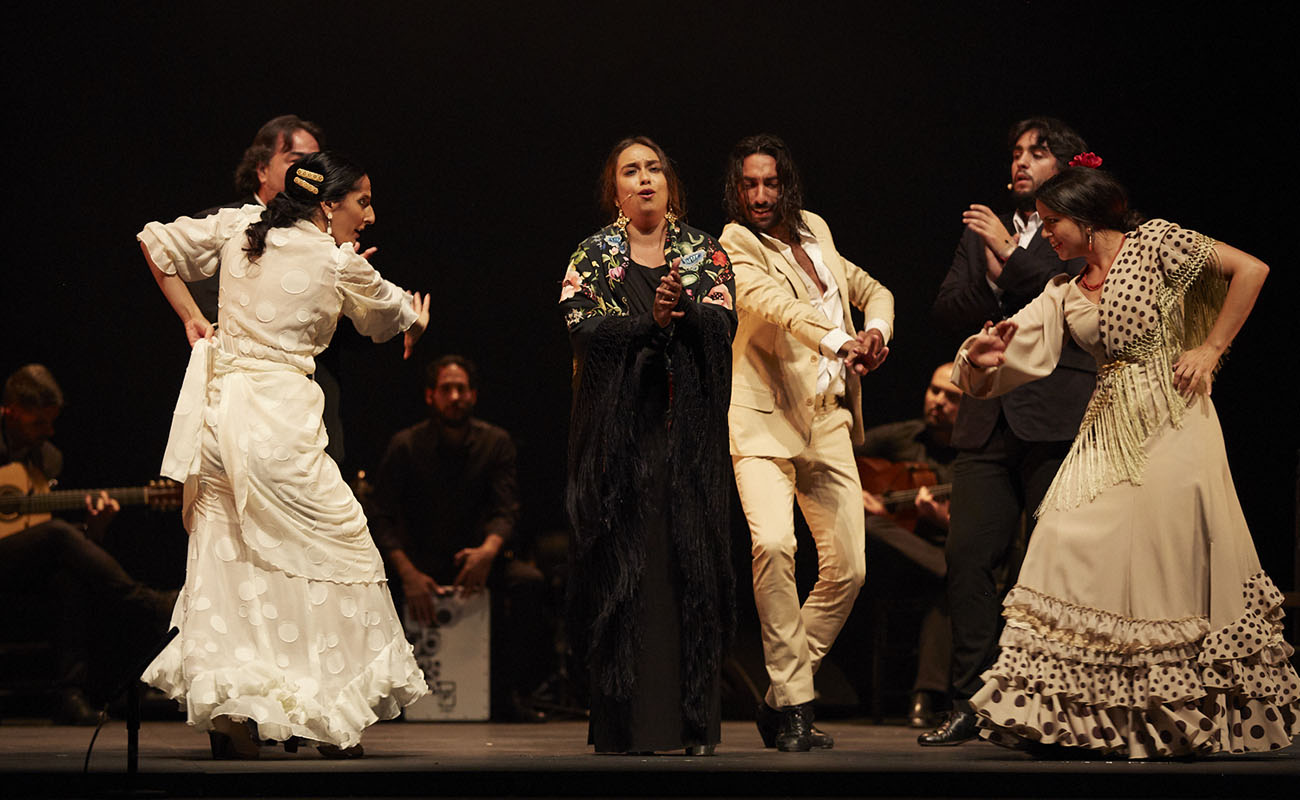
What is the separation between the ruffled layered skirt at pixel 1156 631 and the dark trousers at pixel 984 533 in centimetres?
71

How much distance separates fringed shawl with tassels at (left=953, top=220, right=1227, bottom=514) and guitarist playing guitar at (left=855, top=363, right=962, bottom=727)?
165cm

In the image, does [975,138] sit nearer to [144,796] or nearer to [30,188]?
[30,188]

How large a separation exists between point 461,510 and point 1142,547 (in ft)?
10.3

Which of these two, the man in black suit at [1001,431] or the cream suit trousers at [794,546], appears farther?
the man in black suit at [1001,431]

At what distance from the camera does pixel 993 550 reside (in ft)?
15.3

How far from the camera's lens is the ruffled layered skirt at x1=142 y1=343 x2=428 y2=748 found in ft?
12.8

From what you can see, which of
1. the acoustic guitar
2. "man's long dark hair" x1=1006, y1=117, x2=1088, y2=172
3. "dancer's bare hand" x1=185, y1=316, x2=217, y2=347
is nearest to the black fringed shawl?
"dancer's bare hand" x1=185, y1=316, x2=217, y2=347

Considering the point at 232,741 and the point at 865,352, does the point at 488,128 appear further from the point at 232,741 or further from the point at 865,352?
the point at 232,741

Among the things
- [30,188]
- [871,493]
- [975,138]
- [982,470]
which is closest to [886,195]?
[975,138]

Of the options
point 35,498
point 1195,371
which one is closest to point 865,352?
point 1195,371

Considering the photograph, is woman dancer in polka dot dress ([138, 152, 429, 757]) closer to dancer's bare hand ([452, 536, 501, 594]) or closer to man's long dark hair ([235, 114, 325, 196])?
man's long dark hair ([235, 114, 325, 196])

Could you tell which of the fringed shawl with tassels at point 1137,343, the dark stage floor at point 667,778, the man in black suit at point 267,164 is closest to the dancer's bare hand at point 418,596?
the man in black suit at point 267,164

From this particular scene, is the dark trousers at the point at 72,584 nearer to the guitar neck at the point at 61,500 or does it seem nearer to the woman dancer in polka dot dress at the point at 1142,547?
the guitar neck at the point at 61,500

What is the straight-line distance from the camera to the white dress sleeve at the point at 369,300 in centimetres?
415
